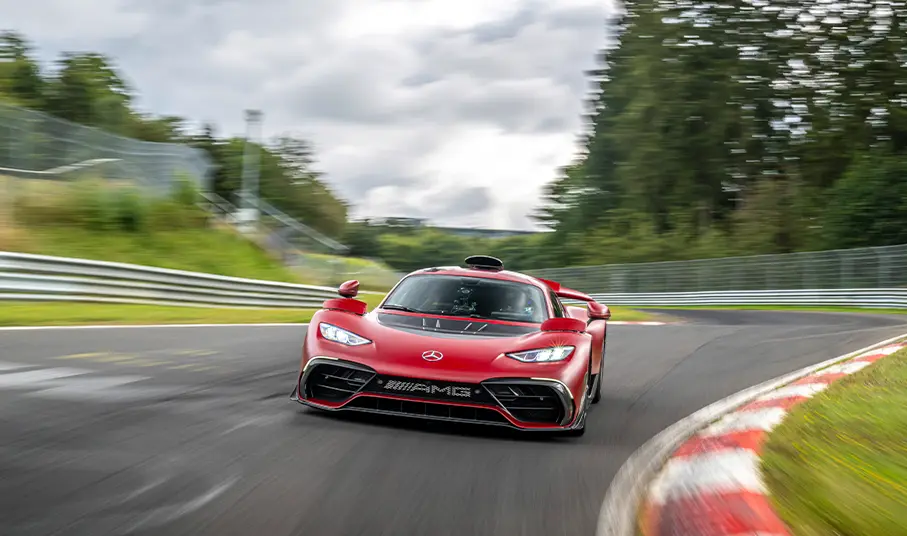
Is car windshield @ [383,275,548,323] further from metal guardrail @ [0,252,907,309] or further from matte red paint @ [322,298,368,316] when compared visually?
metal guardrail @ [0,252,907,309]

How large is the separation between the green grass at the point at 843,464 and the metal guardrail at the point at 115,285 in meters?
12.6

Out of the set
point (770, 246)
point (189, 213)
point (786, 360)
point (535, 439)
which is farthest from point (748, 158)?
point (535, 439)

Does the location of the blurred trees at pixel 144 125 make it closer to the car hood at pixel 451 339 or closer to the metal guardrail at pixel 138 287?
the metal guardrail at pixel 138 287

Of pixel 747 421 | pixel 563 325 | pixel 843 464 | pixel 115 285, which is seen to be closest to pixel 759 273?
pixel 115 285

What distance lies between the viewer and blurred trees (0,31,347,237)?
5903 centimetres

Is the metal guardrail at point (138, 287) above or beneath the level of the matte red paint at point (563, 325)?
beneath

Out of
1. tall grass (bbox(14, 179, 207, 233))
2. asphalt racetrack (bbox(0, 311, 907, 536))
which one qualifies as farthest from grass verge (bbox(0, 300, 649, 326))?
tall grass (bbox(14, 179, 207, 233))

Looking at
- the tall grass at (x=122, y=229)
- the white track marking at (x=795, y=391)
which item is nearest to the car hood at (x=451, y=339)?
the white track marking at (x=795, y=391)

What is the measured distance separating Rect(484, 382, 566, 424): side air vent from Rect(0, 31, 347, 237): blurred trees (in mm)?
51834

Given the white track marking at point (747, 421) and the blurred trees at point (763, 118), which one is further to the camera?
the blurred trees at point (763, 118)

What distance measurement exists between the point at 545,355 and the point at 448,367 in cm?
70

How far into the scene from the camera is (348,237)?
258 ft

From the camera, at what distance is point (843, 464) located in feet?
17.1

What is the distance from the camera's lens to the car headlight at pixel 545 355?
6.36 m
